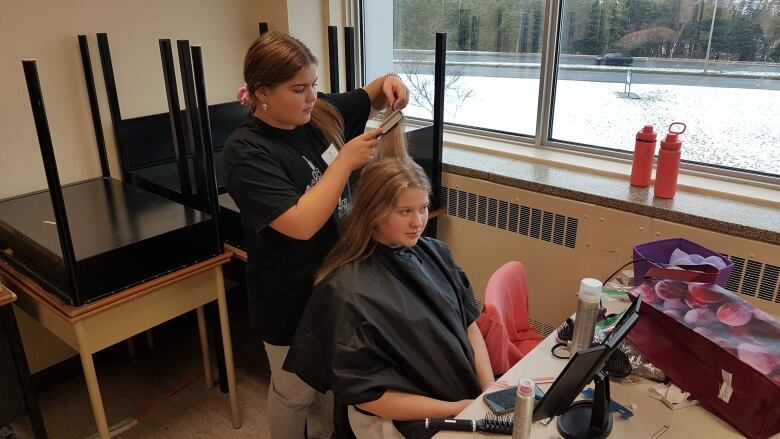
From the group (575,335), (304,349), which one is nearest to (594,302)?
(575,335)

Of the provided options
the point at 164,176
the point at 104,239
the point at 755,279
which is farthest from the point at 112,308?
the point at 755,279

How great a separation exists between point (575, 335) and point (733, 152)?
1.08 m

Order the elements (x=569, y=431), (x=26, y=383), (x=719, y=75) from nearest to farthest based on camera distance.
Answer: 1. (x=569, y=431)
2. (x=26, y=383)
3. (x=719, y=75)

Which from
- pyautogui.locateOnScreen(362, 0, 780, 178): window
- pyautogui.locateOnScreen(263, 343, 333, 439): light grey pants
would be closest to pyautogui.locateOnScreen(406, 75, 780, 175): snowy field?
pyautogui.locateOnScreen(362, 0, 780, 178): window

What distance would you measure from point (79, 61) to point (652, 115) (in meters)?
2.17

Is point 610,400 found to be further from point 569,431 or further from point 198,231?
point 198,231

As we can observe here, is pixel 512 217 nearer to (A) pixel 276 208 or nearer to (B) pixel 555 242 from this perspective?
(B) pixel 555 242

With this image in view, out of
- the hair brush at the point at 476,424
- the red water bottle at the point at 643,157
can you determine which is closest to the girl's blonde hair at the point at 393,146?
the hair brush at the point at 476,424

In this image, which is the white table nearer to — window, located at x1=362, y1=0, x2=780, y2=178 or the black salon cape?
the black salon cape

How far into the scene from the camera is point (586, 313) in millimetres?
1282

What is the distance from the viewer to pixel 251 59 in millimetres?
1309

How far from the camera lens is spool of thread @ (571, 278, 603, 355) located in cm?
126

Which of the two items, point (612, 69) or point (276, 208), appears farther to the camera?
point (612, 69)

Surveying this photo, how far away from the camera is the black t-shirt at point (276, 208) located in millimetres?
1293
